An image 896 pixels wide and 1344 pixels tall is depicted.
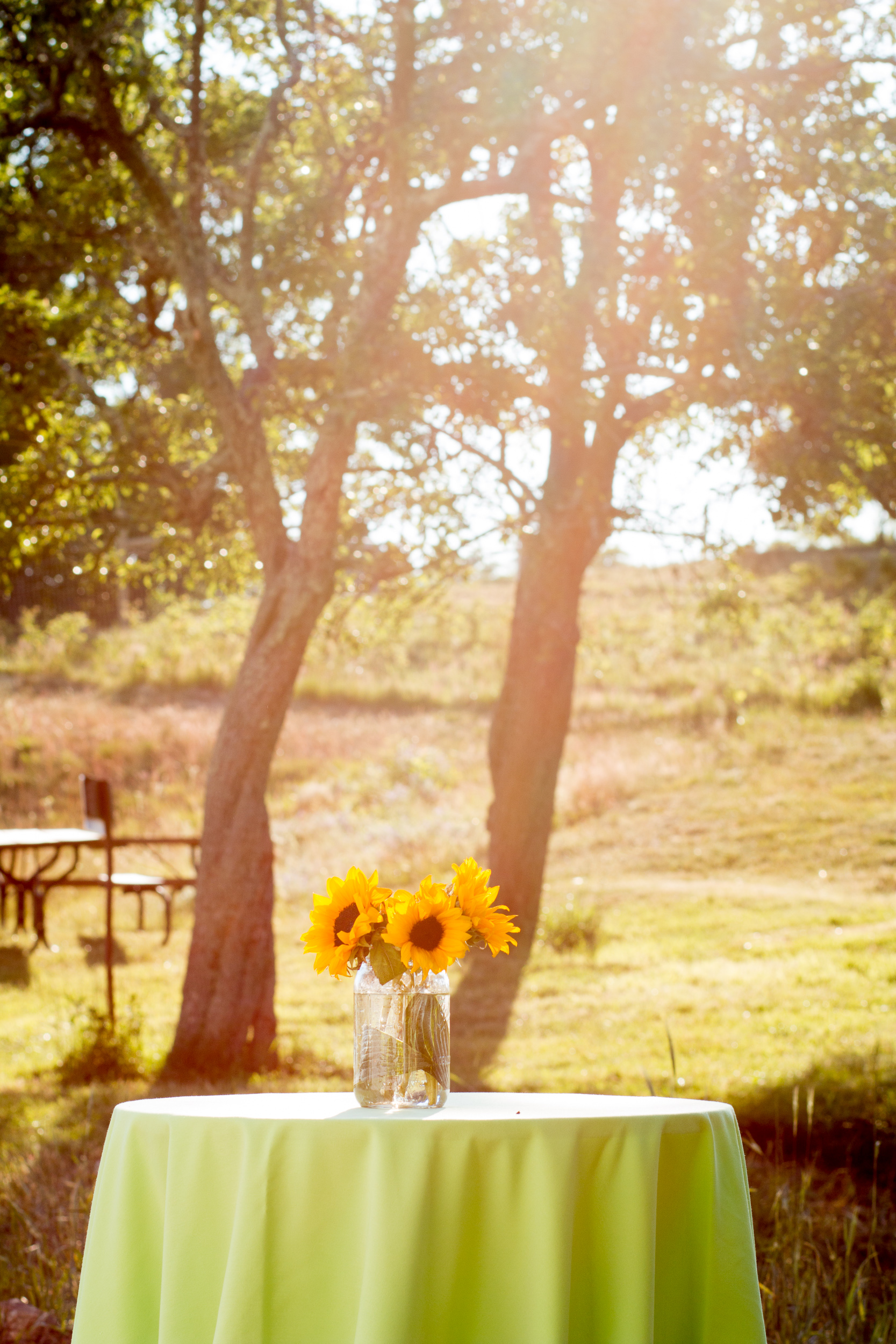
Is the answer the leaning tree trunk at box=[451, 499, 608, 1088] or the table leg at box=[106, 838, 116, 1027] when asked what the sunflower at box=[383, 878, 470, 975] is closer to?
the table leg at box=[106, 838, 116, 1027]

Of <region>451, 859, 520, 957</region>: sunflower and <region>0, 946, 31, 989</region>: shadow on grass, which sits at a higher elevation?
<region>451, 859, 520, 957</region>: sunflower

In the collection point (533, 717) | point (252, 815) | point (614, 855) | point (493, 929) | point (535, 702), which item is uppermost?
point (535, 702)

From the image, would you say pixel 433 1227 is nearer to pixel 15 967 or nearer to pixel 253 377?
pixel 253 377

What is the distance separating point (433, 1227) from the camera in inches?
79.9

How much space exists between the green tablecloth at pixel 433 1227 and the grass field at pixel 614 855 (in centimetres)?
155

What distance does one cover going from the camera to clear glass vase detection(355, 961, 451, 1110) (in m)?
2.34

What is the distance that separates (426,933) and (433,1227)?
479 mm

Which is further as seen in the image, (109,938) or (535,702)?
(535,702)

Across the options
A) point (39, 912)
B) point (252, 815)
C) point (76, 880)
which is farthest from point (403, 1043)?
point (76, 880)

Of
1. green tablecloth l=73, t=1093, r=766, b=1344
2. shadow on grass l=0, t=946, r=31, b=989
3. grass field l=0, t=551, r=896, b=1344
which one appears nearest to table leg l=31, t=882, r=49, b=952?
grass field l=0, t=551, r=896, b=1344

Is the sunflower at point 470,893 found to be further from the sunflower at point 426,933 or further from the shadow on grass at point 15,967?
the shadow on grass at point 15,967

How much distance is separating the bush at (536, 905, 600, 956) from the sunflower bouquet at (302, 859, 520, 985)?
8566 millimetres

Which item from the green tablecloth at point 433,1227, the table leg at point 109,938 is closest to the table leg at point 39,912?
the table leg at point 109,938

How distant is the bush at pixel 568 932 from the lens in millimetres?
10820
